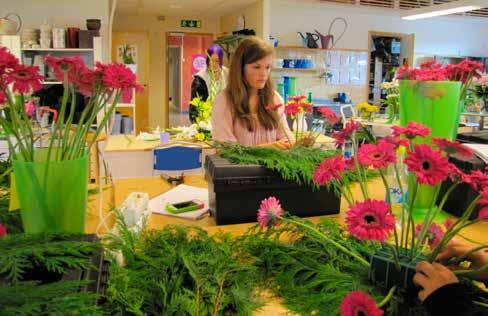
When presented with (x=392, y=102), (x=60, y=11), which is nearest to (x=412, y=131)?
(x=392, y=102)

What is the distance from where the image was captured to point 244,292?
0.79m

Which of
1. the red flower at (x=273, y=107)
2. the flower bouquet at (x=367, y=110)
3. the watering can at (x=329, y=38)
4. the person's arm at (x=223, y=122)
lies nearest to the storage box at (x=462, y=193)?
the red flower at (x=273, y=107)

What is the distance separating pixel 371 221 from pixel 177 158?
8.06ft

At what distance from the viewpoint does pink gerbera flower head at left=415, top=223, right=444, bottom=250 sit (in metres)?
0.80

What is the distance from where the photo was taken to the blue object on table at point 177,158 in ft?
9.78

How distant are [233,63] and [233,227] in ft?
4.24

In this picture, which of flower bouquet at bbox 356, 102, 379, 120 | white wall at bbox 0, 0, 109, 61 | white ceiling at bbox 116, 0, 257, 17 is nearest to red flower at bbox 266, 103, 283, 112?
flower bouquet at bbox 356, 102, 379, 120

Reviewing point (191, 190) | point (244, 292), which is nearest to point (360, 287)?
point (244, 292)

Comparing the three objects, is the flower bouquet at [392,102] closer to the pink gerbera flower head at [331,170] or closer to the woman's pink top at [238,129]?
the woman's pink top at [238,129]

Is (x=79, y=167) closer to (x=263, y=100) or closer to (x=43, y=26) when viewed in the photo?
(x=263, y=100)

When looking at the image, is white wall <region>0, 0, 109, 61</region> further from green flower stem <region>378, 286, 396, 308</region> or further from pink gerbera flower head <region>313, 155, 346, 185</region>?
green flower stem <region>378, 286, 396, 308</region>

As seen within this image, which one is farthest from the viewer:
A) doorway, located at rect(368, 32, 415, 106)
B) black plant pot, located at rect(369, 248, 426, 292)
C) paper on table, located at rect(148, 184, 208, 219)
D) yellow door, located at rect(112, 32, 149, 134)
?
doorway, located at rect(368, 32, 415, 106)

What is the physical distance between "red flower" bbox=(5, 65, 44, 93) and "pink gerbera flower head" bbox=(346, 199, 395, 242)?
66cm

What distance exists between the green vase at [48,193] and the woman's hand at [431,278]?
0.69 metres
